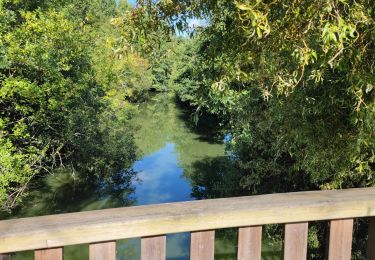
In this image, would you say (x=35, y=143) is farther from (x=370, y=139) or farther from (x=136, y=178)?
(x=370, y=139)

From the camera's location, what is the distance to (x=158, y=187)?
13.8 metres

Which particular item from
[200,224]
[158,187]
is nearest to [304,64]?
[200,224]

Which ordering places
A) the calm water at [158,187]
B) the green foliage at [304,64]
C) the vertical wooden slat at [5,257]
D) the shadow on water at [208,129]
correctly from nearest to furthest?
the vertical wooden slat at [5,257] → the green foliage at [304,64] → the calm water at [158,187] → the shadow on water at [208,129]

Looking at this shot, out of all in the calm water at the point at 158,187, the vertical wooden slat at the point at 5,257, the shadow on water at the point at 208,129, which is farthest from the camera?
the shadow on water at the point at 208,129

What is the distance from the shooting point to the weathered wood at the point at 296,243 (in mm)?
1299

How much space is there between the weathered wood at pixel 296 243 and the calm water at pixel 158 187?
7.05 metres

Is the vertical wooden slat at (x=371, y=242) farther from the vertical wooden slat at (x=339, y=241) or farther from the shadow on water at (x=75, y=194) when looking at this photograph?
Answer: the shadow on water at (x=75, y=194)

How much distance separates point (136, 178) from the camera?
14.1m

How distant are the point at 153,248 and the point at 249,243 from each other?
306 mm

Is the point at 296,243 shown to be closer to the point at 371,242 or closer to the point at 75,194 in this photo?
the point at 371,242

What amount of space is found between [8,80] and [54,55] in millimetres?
1500

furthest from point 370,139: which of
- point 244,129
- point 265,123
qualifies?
point 244,129

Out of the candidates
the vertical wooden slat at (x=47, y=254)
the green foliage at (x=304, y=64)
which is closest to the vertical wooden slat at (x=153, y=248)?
the vertical wooden slat at (x=47, y=254)

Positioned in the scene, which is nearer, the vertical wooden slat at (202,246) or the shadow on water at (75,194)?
the vertical wooden slat at (202,246)
